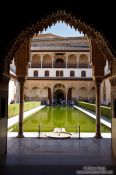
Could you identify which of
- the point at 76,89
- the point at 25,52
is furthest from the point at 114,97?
the point at 76,89

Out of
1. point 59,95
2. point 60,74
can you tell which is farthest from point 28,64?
point 59,95

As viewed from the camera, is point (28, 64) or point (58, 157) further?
point (28, 64)

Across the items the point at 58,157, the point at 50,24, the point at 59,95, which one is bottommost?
the point at 58,157

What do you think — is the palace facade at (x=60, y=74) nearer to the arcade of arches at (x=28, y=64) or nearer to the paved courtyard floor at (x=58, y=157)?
the arcade of arches at (x=28, y=64)

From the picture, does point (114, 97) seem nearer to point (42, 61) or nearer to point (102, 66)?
point (102, 66)

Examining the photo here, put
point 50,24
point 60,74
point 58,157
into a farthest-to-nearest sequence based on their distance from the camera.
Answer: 1. point 60,74
2. point 50,24
3. point 58,157

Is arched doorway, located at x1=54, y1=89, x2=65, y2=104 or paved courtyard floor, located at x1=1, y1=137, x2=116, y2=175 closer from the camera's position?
paved courtyard floor, located at x1=1, y1=137, x2=116, y2=175

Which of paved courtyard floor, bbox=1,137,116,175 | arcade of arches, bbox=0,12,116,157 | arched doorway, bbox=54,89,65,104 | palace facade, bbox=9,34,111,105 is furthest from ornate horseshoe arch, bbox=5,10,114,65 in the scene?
arched doorway, bbox=54,89,65,104

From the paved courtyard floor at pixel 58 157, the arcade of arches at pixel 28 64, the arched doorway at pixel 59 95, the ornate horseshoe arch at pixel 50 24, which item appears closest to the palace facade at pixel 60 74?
the arched doorway at pixel 59 95

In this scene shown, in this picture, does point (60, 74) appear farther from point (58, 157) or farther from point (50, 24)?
point (58, 157)

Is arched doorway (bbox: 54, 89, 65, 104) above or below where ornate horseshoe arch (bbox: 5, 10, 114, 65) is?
below

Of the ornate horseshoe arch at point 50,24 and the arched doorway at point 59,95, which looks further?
→ the arched doorway at point 59,95

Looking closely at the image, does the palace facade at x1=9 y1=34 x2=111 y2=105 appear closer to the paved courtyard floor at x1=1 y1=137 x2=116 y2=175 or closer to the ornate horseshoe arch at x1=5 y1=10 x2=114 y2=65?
the paved courtyard floor at x1=1 y1=137 x2=116 y2=175

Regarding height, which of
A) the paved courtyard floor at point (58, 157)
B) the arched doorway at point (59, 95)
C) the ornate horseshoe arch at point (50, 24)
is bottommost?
the paved courtyard floor at point (58, 157)
